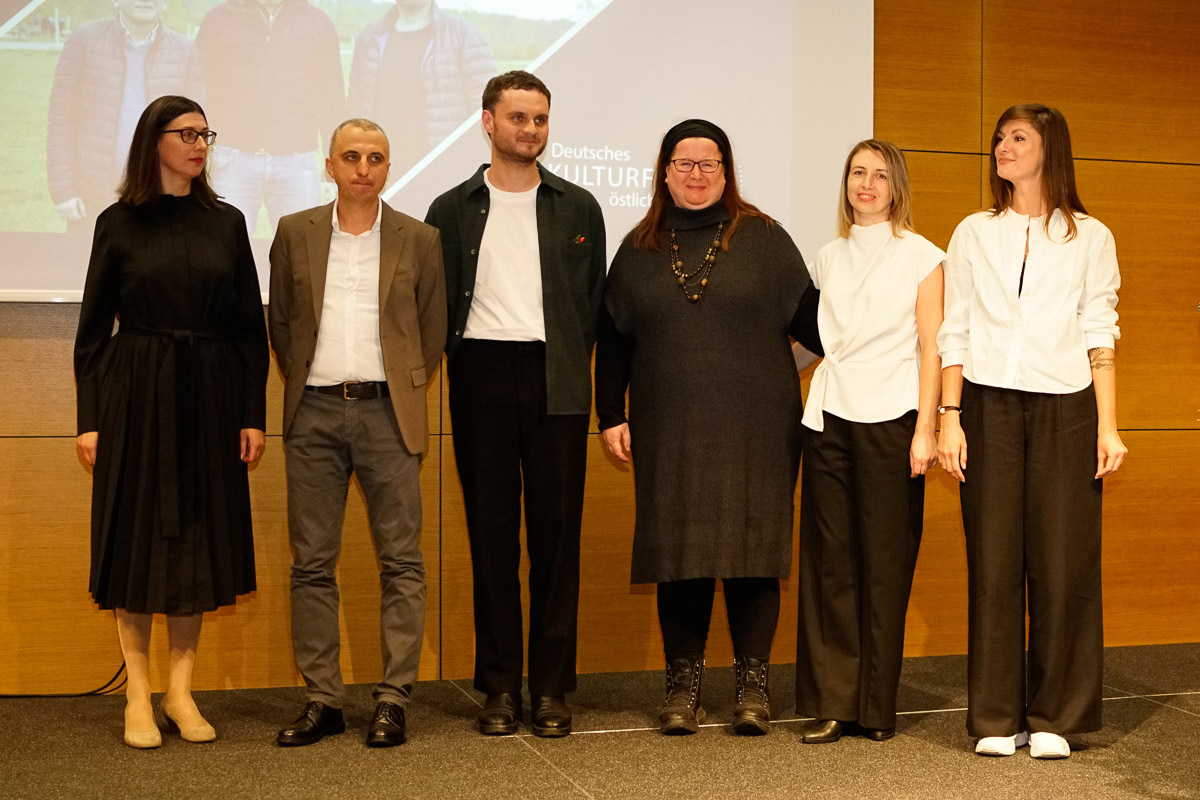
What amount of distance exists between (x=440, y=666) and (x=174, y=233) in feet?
5.81

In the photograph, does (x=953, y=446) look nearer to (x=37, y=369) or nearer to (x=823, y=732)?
(x=823, y=732)

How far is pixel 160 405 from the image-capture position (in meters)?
3.05

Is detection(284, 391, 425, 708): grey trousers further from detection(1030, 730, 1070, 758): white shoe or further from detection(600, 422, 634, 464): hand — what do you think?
Answer: detection(1030, 730, 1070, 758): white shoe

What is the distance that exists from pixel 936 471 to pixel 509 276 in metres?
2.09

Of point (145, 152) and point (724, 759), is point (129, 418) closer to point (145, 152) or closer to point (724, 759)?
point (145, 152)

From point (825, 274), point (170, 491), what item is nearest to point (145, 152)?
point (170, 491)

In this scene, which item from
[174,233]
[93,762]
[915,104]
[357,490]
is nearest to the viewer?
[93,762]

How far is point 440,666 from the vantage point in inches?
160

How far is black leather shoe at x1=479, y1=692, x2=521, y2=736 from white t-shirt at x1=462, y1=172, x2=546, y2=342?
1.00 meters

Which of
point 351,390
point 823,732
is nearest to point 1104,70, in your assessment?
point 823,732

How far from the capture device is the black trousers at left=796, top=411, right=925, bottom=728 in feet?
10.2

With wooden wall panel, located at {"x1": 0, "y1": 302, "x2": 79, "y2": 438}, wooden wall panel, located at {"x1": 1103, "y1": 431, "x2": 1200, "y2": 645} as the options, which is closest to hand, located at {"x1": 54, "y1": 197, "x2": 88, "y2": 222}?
wooden wall panel, located at {"x1": 0, "y1": 302, "x2": 79, "y2": 438}

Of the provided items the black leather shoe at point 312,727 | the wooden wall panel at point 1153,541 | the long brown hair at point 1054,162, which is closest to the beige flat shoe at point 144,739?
the black leather shoe at point 312,727

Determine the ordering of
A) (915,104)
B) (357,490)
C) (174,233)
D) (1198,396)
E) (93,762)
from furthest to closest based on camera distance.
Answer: (1198,396)
(915,104)
(357,490)
(174,233)
(93,762)
